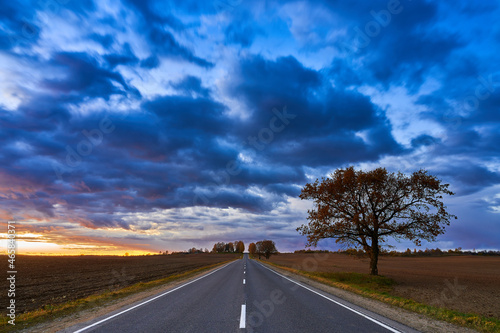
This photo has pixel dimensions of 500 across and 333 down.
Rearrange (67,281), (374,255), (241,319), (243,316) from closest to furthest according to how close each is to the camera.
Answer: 1. (241,319)
2. (243,316)
3. (374,255)
4. (67,281)

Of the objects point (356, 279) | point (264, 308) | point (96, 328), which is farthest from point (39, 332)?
point (356, 279)

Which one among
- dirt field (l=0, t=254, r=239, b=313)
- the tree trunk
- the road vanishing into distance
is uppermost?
the road vanishing into distance

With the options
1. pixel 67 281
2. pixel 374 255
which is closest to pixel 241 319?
pixel 374 255

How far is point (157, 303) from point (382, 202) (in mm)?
21715

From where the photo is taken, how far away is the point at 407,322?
8.92 metres

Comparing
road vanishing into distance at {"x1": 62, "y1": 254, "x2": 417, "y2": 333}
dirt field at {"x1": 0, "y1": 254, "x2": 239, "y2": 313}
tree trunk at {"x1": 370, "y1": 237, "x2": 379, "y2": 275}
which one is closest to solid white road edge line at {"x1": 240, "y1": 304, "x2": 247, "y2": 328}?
road vanishing into distance at {"x1": 62, "y1": 254, "x2": 417, "y2": 333}

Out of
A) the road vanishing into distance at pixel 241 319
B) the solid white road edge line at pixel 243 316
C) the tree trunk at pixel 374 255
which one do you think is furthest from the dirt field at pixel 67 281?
the tree trunk at pixel 374 255

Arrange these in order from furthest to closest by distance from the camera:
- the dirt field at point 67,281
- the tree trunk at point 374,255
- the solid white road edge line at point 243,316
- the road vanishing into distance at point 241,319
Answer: the tree trunk at point 374,255, the dirt field at point 67,281, the solid white road edge line at point 243,316, the road vanishing into distance at point 241,319

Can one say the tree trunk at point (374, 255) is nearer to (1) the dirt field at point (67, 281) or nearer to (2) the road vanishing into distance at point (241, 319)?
(2) the road vanishing into distance at point (241, 319)

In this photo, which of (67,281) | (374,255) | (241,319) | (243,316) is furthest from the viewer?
(67,281)

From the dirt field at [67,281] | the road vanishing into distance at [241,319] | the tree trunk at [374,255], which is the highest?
the road vanishing into distance at [241,319]

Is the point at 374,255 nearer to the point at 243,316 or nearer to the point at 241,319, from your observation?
the point at 243,316

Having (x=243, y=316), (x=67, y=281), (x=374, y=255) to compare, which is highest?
(x=243, y=316)

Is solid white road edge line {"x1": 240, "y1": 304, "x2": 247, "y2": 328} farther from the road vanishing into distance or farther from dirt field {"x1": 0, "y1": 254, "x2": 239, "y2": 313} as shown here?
dirt field {"x1": 0, "y1": 254, "x2": 239, "y2": 313}
